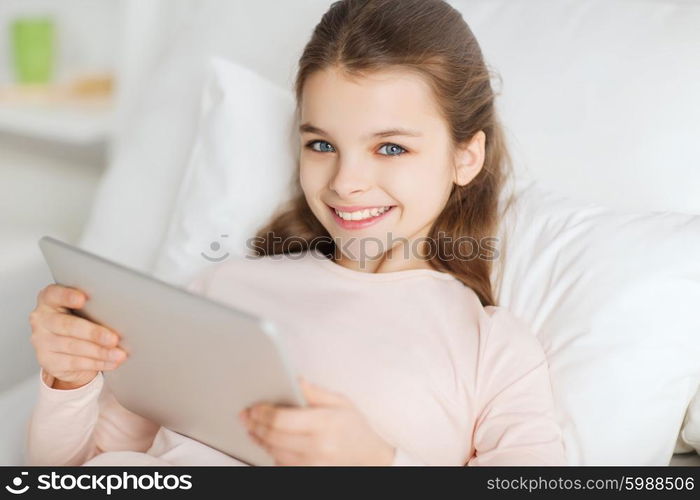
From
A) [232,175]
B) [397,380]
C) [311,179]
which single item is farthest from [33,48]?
[397,380]

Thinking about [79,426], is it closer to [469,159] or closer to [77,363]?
[77,363]

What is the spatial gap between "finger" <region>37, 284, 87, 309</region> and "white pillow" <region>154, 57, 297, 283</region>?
1.18 ft

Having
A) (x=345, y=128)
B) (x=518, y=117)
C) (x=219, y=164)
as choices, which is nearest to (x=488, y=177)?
(x=518, y=117)

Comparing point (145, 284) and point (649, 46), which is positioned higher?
point (649, 46)

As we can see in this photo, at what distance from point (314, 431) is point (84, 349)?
0.28m

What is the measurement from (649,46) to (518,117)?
21 cm

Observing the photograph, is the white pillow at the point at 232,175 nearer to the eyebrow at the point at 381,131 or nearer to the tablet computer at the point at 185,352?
the eyebrow at the point at 381,131

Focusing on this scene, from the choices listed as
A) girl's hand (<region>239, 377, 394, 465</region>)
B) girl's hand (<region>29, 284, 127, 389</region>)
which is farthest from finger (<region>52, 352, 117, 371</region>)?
girl's hand (<region>239, 377, 394, 465</region>)

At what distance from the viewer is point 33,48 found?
2.15 metres

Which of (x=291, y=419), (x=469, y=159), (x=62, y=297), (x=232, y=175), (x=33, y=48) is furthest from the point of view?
(x=33, y=48)

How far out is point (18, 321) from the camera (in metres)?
1.43

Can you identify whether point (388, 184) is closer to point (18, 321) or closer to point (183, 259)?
point (183, 259)

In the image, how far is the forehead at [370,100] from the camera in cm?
100
